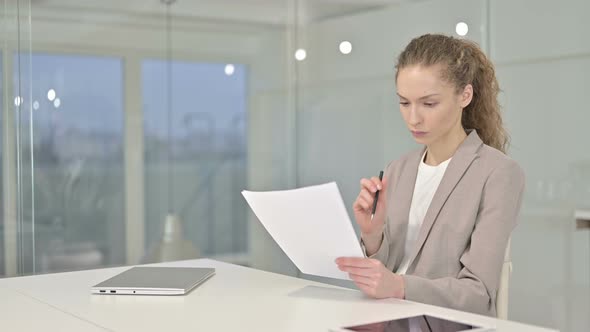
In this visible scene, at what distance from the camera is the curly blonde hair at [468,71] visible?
7.19 feet

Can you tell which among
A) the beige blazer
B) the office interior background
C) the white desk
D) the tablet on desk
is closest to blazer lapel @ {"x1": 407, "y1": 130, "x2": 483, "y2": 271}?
the beige blazer

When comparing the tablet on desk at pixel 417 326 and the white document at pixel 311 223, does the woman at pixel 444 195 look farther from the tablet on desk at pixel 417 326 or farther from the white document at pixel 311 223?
the tablet on desk at pixel 417 326

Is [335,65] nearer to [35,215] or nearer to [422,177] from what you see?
[35,215]

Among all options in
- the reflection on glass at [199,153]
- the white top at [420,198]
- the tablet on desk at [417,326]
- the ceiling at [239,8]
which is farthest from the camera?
the reflection on glass at [199,153]

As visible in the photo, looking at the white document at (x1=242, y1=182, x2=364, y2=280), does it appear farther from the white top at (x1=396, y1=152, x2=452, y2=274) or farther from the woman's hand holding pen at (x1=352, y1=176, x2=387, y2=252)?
the white top at (x1=396, y1=152, x2=452, y2=274)

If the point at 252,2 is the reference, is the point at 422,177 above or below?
below

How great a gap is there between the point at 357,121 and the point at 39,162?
4.81ft

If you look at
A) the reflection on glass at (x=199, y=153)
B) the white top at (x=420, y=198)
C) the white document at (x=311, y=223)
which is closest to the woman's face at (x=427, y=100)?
the white top at (x=420, y=198)

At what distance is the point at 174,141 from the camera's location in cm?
372

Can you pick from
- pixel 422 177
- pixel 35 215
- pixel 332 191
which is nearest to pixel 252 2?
pixel 35 215

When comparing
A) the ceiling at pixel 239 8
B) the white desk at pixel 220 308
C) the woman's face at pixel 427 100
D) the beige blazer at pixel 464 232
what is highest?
the ceiling at pixel 239 8

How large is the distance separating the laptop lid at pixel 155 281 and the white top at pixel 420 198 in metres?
0.52

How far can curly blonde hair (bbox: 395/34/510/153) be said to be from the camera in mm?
2191

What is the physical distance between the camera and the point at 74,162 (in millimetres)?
3488
